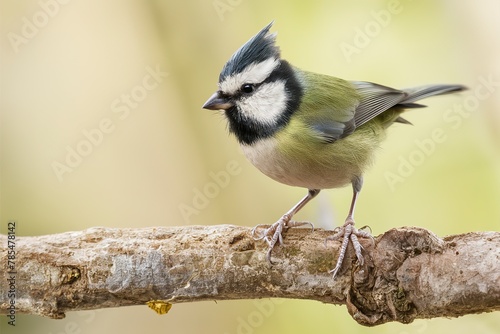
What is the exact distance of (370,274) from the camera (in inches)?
106

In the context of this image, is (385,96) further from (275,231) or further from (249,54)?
(275,231)

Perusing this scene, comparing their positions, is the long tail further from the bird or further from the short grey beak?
the short grey beak

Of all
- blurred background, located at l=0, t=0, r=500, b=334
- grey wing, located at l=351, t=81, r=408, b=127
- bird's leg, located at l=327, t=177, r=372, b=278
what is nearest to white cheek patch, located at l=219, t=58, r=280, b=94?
grey wing, located at l=351, t=81, r=408, b=127

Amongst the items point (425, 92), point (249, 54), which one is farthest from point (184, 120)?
point (425, 92)

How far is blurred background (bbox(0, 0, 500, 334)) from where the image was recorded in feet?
15.4

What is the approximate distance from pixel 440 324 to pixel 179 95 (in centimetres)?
280

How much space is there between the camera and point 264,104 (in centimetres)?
344

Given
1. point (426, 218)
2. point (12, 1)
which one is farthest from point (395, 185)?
point (12, 1)

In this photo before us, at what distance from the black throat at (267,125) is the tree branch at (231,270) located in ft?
2.13

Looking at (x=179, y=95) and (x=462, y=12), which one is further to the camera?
(x=179, y=95)

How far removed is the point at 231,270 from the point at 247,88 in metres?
1.15

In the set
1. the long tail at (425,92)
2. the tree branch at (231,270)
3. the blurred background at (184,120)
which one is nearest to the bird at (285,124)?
the tree branch at (231,270)

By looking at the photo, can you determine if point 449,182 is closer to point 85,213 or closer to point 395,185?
point 395,185

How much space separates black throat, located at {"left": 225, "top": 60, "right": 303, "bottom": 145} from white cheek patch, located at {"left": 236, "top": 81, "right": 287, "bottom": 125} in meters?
0.02
